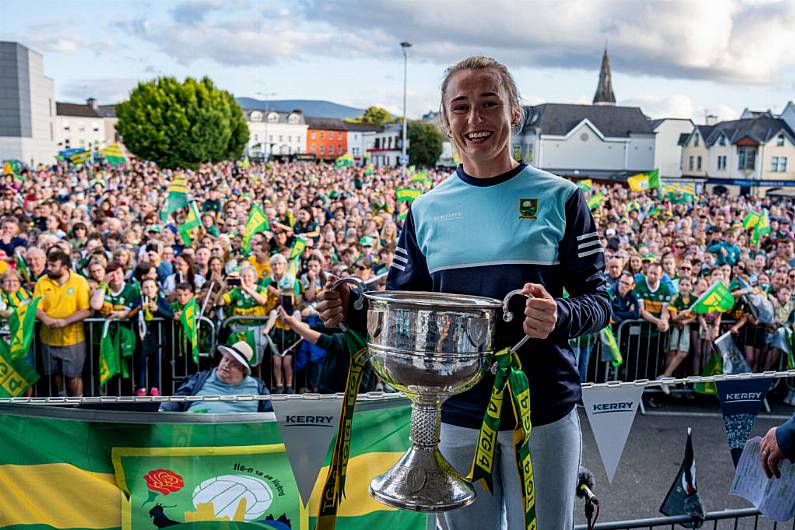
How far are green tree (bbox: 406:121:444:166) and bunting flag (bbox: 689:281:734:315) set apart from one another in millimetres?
92287

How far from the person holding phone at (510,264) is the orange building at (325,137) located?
15644 centimetres

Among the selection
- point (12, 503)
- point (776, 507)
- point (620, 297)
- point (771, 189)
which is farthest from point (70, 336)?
point (771, 189)

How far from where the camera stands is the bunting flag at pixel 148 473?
3020 mm

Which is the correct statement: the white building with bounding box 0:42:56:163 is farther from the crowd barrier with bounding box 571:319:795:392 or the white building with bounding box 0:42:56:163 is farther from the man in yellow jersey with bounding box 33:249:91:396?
the crowd barrier with bounding box 571:319:795:392

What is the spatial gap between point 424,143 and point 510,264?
99.6 metres

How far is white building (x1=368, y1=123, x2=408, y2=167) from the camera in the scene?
131 metres

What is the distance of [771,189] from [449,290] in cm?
6999

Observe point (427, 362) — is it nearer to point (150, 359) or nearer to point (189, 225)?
point (150, 359)

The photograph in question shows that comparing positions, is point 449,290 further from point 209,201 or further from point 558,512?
point 209,201

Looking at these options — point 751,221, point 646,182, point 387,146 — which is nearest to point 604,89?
point 387,146

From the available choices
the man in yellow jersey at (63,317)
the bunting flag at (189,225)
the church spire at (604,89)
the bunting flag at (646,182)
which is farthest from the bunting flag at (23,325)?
the church spire at (604,89)

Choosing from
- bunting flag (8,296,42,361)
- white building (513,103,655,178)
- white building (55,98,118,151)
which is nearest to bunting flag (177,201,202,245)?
bunting flag (8,296,42,361)

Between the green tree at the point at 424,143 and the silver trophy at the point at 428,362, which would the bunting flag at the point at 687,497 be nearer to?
the silver trophy at the point at 428,362

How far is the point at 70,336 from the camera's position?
756 cm
